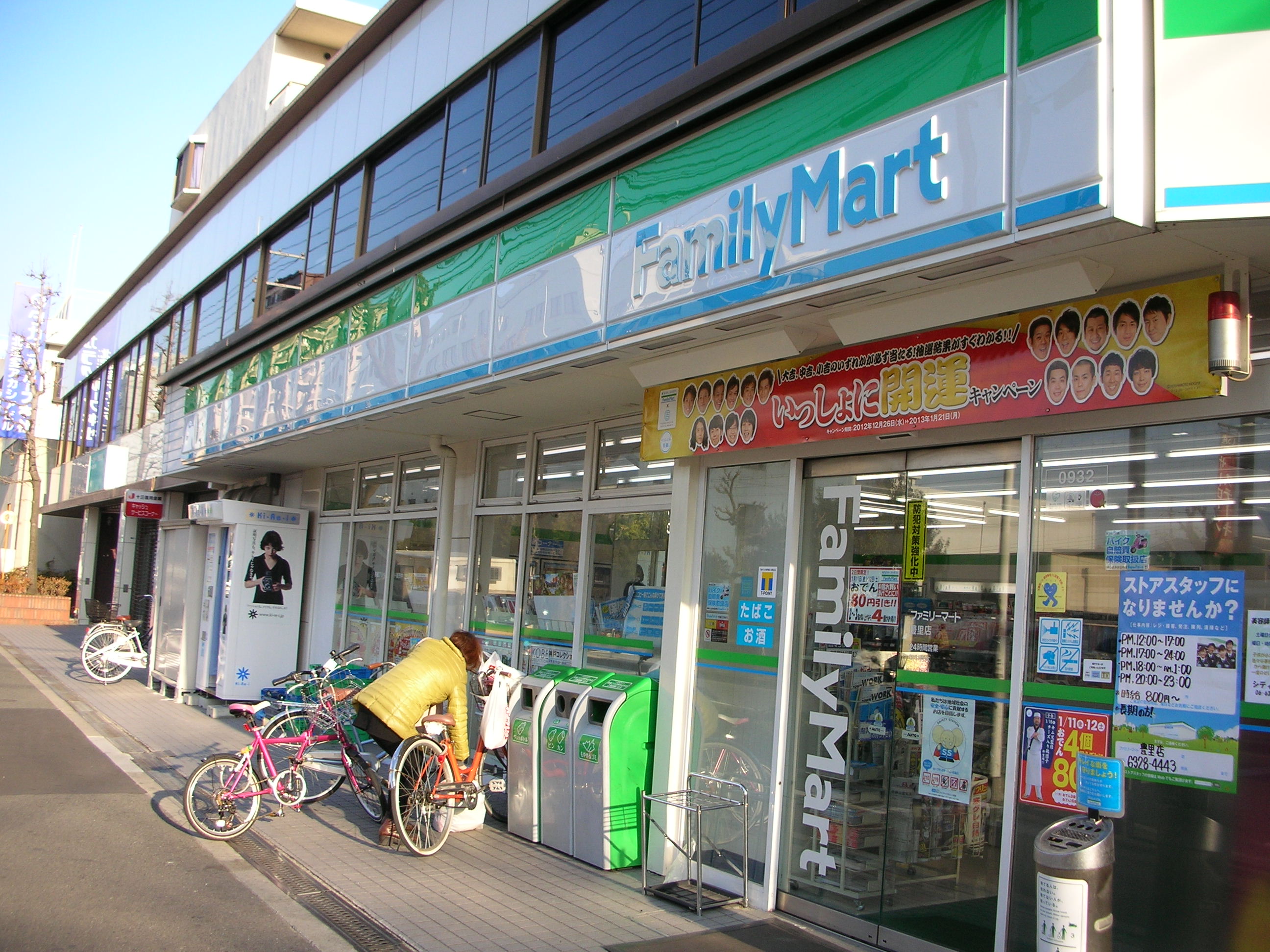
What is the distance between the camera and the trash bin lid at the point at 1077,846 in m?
3.60

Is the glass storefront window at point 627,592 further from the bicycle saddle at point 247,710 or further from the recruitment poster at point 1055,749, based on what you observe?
the recruitment poster at point 1055,749

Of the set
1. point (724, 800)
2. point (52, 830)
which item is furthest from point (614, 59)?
point (52, 830)

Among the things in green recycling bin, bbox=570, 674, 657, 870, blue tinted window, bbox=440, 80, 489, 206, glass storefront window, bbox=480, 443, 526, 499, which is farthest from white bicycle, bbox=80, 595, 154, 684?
green recycling bin, bbox=570, 674, 657, 870

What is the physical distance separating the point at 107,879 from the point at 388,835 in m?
1.84

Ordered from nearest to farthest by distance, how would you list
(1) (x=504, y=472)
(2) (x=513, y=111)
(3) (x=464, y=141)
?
(2) (x=513, y=111) < (3) (x=464, y=141) < (1) (x=504, y=472)

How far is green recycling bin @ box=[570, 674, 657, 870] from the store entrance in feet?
3.71

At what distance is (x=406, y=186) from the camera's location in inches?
421

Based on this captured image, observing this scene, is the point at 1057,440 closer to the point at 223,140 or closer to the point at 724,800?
the point at 724,800

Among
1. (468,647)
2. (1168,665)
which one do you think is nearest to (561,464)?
(468,647)

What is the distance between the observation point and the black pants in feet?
23.0

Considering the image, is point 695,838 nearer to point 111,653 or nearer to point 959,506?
point 959,506

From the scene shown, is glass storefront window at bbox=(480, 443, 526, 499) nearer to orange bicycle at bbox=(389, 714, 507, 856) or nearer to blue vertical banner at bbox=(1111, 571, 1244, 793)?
orange bicycle at bbox=(389, 714, 507, 856)

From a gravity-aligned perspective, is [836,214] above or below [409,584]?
above

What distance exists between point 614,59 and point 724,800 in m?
5.43
